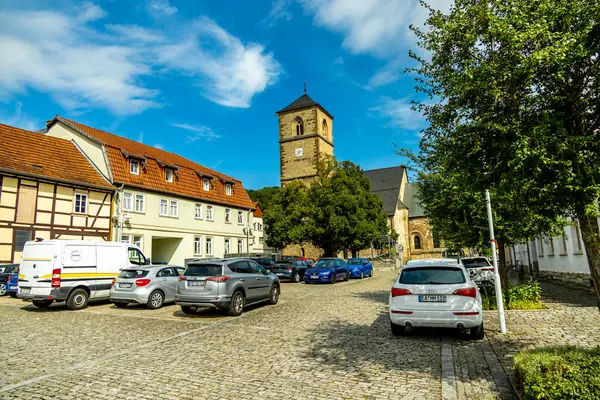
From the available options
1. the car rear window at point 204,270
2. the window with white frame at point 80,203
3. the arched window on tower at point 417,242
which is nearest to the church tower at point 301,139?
the arched window on tower at point 417,242

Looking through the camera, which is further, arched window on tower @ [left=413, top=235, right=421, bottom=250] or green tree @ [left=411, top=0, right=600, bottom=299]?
arched window on tower @ [left=413, top=235, right=421, bottom=250]

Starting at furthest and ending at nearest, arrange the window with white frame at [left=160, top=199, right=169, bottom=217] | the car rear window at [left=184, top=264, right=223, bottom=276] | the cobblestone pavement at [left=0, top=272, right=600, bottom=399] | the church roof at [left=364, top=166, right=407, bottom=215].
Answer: the church roof at [left=364, top=166, right=407, bottom=215] < the window with white frame at [left=160, top=199, right=169, bottom=217] < the car rear window at [left=184, top=264, right=223, bottom=276] < the cobblestone pavement at [left=0, top=272, right=600, bottom=399]

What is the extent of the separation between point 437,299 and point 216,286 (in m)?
6.10

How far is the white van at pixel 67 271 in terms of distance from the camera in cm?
1298

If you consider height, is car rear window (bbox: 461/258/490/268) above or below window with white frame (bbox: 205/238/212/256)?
below

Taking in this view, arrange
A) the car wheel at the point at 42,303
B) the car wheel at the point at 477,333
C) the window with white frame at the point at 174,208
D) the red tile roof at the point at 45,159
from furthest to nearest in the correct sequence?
the window with white frame at the point at 174,208
the red tile roof at the point at 45,159
the car wheel at the point at 42,303
the car wheel at the point at 477,333

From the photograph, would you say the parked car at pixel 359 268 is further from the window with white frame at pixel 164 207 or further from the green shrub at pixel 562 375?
the green shrub at pixel 562 375

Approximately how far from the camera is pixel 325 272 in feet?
78.9

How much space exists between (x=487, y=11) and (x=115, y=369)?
7.54 meters

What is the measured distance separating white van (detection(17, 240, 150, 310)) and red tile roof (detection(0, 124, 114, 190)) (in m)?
10.1

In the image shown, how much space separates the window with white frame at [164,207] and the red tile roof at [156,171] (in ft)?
2.74

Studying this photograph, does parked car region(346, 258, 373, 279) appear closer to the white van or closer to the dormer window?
the dormer window

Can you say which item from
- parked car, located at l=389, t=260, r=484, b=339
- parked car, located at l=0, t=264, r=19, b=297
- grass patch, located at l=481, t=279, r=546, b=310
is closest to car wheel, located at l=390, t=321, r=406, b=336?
parked car, located at l=389, t=260, r=484, b=339

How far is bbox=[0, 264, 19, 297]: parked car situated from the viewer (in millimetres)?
17547
